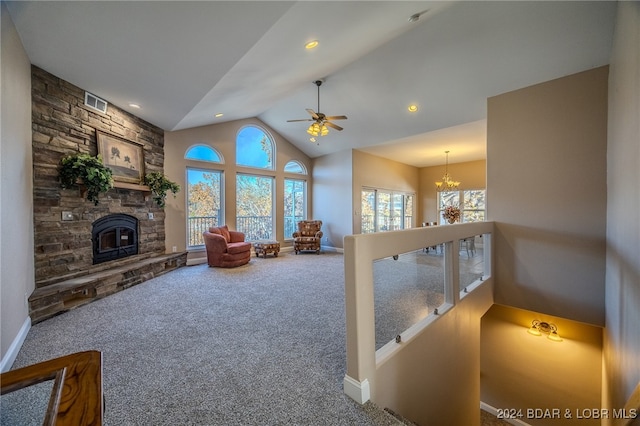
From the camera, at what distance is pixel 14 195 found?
2363mm

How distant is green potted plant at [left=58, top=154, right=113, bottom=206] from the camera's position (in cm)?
327

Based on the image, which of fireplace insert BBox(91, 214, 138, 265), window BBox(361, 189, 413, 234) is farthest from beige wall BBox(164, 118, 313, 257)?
window BBox(361, 189, 413, 234)

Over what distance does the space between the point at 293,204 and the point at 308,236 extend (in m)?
Result: 1.27

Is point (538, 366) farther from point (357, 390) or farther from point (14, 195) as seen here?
point (14, 195)

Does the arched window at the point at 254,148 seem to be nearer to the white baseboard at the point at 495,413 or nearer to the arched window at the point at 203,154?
the arched window at the point at 203,154

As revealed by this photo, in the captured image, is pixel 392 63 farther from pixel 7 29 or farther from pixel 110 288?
pixel 110 288

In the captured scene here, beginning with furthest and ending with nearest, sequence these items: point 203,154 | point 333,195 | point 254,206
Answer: point 333,195
point 254,206
point 203,154

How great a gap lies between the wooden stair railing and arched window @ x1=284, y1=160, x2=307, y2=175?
282 inches

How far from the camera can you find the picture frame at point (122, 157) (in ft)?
13.1

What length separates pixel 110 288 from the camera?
3682 mm

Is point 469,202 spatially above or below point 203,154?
below

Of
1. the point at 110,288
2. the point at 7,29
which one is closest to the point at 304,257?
the point at 110,288

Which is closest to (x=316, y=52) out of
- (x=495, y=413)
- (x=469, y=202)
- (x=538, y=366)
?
(x=538, y=366)

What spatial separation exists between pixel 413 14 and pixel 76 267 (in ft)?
18.7
